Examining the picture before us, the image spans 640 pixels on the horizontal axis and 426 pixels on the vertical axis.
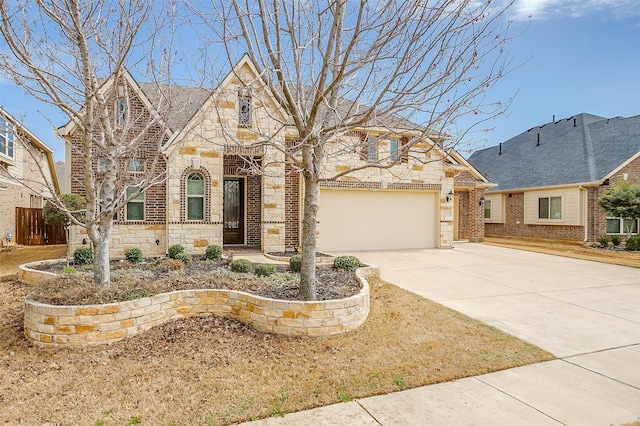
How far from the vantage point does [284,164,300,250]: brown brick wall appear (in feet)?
42.5

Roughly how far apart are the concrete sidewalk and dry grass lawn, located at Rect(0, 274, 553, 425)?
0.80ft

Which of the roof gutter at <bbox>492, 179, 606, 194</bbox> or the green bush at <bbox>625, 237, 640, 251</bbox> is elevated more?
the roof gutter at <bbox>492, 179, 606, 194</bbox>

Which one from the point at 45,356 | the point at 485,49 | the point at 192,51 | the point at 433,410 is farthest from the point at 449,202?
the point at 45,356

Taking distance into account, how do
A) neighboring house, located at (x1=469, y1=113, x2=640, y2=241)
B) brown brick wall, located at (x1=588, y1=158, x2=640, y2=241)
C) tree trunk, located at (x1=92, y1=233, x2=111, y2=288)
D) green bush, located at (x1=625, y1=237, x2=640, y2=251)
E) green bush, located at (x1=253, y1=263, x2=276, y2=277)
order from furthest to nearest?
neighboring house, located at (x1=469, y1=113, x2=640, y2=241)
brown brick wall, located at (x1=588, y1=158, x2=640, y2=241)
green bush, located at (x1=625, y1=237, x2=640, y2=251)
green bush, located at (x1=253, y1=263, x2=276, y2=277)
tree trunk, located at (x1=92, y1=233, x2=111, y2=288)

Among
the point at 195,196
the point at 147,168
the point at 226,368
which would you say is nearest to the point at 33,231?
the point at 147,168

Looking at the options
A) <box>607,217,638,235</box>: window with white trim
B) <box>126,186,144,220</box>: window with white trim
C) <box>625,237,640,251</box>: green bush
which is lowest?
<box>625,237,640,251</box>: green bush

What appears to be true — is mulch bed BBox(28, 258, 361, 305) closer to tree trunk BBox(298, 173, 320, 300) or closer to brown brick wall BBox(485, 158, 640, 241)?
tree trunk BBox(298, 173, 320, 300)

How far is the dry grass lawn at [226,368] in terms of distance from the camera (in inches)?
134

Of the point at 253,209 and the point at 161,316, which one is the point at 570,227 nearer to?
the point at 253,209

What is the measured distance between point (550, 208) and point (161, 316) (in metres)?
19.3

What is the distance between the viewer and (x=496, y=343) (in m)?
4.91

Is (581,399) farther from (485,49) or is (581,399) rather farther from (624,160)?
(624,160)

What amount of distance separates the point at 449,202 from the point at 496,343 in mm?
10761

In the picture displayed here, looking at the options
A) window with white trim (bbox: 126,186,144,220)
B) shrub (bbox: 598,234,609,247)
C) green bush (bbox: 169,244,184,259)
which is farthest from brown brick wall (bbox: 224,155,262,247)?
shrub (bbox: 598,234,609,247)
